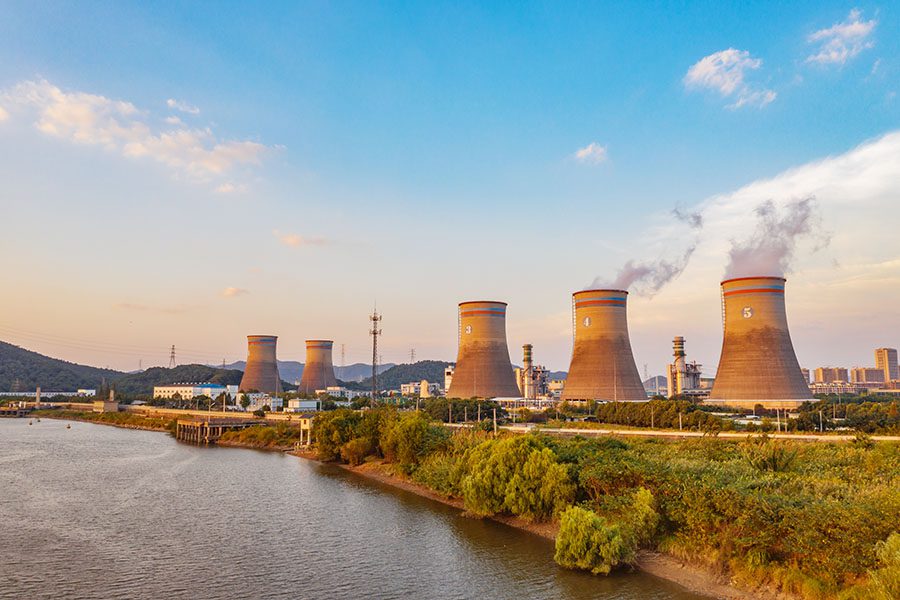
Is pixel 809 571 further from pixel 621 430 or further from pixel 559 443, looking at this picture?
pixel 621 430

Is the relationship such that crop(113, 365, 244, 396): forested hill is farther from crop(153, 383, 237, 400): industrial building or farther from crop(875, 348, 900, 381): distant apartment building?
crop(875, 348, 900, 381): distant apartment building

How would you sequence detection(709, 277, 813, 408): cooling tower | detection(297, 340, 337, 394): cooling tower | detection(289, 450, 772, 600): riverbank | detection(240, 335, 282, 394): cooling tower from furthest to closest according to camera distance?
A: detection(297, 340, 337, 394): cooling tower
detection(240, 335, 282, 394): cooling tower
detection(709, 277, 813, 408): cooling tower
detection(289, 450, 772, 600): riverbank

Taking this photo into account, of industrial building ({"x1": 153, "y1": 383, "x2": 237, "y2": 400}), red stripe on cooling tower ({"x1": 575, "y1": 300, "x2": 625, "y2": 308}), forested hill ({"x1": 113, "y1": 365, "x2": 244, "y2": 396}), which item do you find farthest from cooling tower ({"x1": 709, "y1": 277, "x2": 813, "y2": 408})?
forested hill ({"x1": 113, "y1": 365, "x2": 244, "y2": 396})

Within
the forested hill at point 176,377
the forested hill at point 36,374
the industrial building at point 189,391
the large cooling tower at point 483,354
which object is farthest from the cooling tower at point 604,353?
the forested hill at point 36,374

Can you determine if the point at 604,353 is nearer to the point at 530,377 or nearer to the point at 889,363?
the point at 530,377

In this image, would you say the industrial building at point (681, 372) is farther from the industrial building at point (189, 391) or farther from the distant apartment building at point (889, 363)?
the distant apartment building at point (889, 363)

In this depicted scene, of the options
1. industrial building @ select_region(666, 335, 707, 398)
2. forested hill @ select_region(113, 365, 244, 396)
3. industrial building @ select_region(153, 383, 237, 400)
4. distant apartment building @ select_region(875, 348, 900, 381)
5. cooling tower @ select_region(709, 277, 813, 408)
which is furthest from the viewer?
distant apartment building @ select_region(875, 348, 900, 381)

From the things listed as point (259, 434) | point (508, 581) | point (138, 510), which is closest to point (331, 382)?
point (259, 434)
